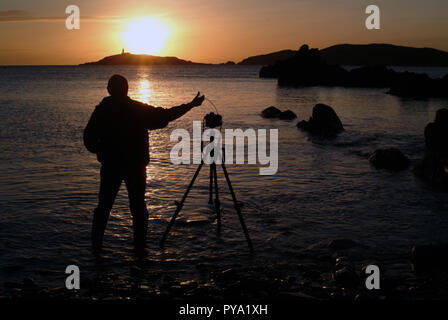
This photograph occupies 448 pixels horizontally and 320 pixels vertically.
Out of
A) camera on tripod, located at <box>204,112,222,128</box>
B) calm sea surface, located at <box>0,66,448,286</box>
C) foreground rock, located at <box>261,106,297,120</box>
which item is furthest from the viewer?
foreground rock, located at <box>261,106,297,120</box>

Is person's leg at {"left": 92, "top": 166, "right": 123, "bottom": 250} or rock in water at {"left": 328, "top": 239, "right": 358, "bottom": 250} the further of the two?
rock in water at {"left": 328, "top": 239, "right": 358, "bottom": 250}

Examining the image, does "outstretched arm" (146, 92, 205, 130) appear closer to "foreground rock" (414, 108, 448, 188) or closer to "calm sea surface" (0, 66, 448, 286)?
"calm sea surface" (0, 66, 448, 286)

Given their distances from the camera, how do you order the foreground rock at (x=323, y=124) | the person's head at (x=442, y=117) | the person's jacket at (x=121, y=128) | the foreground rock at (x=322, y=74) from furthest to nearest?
1. the foreground rock at (x=322, y=74)
2. the foreground rock at (x=323, y=124)
3. the person's head at (x=442, y=117)
4. the person's jacket at (x=121, y=128)

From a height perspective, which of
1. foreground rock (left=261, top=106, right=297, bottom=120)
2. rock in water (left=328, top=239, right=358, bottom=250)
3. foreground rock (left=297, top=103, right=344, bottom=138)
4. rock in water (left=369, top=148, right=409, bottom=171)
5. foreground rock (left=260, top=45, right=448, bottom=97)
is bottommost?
rock in water (left=328, top=239, right=358, bottom=250)

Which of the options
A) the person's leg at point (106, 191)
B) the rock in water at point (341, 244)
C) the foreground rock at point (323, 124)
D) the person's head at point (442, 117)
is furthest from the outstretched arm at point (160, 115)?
the foreground rock at point (323, 124)

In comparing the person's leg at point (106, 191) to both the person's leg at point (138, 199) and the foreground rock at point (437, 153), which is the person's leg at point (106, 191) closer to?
the person's leg at point (138, 199)

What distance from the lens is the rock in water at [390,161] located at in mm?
12391

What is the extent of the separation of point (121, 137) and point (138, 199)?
0.88 metres

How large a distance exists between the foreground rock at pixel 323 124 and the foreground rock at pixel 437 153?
856cm

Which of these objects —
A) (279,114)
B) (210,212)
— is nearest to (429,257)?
(210,212)

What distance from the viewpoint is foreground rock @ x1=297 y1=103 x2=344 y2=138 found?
20469 mm

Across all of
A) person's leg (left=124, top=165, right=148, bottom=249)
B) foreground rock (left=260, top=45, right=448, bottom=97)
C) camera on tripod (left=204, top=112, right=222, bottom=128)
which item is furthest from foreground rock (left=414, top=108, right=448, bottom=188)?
foreground rock (left=260, top=45, right=448, bottom=97)

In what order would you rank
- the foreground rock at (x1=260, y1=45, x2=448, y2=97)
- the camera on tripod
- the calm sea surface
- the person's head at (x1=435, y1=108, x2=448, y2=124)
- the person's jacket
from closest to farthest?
1. the person's jacket
2. the calm sea surface
3. the camera on tripod
4. the person's head at (x1=435, y1=108, x2=448, y2=124)
5. the foreground rock at (x1=260, y1=45, x2=448, y2=97)

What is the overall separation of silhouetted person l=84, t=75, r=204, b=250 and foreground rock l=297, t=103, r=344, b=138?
1526cm
